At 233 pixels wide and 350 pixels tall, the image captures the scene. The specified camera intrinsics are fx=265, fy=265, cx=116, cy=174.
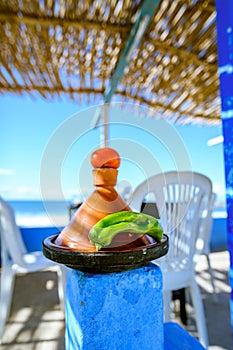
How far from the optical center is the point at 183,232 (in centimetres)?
168

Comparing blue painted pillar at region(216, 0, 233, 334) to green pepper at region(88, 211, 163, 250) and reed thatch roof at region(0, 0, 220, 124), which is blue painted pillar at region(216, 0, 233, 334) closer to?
reed thatch roof at region(0, 0, 220, 124)

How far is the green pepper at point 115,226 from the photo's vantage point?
1.71 ft

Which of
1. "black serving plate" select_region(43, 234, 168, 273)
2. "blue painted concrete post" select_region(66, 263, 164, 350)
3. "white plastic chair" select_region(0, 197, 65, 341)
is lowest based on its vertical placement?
"white plastic chair" select_region(0, 197, 65, 341)

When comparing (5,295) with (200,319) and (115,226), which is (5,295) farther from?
(115,226)

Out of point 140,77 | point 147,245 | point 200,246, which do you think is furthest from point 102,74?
point 147,245

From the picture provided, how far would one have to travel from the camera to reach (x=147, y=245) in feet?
1.81

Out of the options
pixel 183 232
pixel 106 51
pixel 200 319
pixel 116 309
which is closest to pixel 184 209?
pixel 183 232

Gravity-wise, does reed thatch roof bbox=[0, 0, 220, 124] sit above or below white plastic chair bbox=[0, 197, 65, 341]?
above

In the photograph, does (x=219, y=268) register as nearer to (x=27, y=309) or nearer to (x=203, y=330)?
(x=203, y=330)

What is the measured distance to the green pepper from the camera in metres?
0.52

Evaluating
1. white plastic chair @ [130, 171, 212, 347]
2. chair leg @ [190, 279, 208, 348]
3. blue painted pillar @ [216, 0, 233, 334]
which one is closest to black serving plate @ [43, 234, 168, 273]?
blue painted pillar @ [216, 0, 233, 334]

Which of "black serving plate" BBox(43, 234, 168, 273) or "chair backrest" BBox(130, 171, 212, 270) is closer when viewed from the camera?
"black serving plate" BBox(43, 234, 168, 273)

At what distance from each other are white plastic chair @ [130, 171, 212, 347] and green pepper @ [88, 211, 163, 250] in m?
0.83

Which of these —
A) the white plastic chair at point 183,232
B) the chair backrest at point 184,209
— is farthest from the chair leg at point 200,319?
the chair backrest at point 184,209
